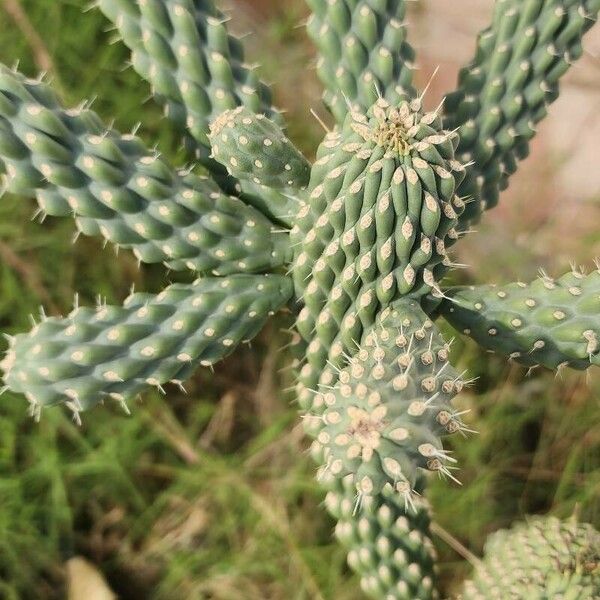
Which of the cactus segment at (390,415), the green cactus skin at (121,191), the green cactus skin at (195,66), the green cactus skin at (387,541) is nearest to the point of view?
the cactus segment at (390,415)

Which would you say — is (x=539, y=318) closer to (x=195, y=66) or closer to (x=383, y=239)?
(x=383, y=239)

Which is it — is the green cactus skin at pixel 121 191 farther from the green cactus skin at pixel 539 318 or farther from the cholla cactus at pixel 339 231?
the green cactus skin at pixel 539 318

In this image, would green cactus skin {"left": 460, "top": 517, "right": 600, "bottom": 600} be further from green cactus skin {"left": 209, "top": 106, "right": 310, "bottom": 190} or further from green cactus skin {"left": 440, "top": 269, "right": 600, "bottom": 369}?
green cactus skin {"left": 209, "top": 106, "right": 310, "bottom": 190}

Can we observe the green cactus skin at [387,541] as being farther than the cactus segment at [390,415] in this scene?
Yes

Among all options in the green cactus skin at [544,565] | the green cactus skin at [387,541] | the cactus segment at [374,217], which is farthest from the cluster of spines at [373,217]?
the green cactus skin at [544,565]

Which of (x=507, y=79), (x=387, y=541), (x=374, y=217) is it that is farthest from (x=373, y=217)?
(x=387, y=541)

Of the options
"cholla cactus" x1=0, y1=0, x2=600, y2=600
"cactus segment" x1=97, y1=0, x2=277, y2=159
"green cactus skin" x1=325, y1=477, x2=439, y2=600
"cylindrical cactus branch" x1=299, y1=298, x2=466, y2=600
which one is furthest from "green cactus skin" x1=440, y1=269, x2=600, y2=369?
"cactus segment" x1=97, y1=0, x2=277, y2=159

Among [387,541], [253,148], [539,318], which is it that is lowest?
[387,541]
